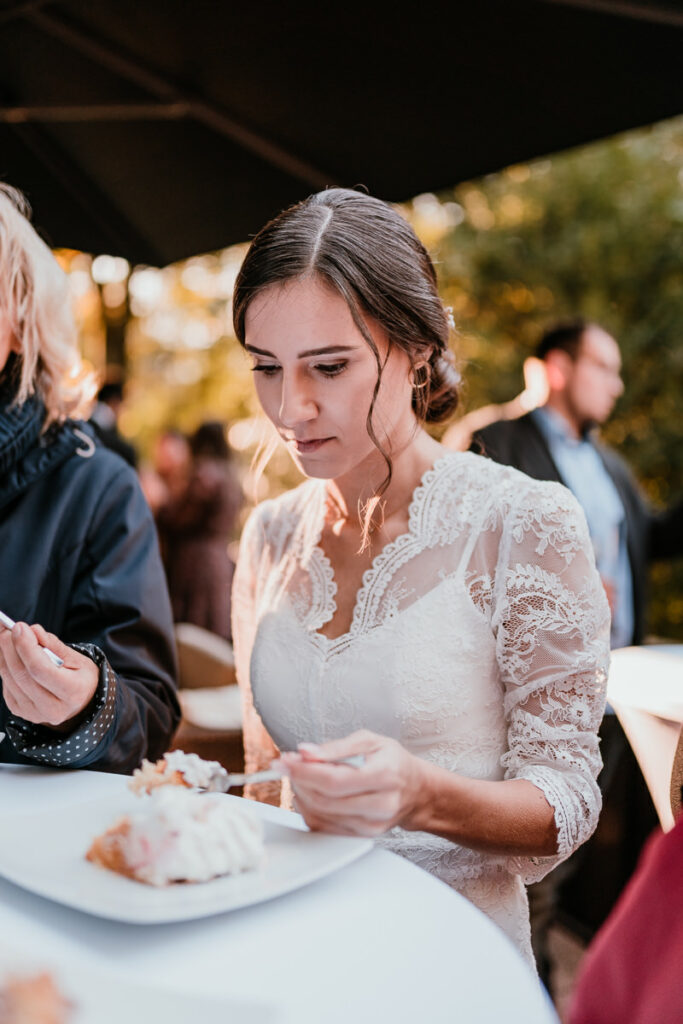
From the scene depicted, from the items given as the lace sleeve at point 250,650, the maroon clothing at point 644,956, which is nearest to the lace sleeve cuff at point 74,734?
the lace sleeve at point 250,650

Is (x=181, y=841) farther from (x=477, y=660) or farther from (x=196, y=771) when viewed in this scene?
(x=477, y=660)

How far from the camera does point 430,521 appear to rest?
1676mm

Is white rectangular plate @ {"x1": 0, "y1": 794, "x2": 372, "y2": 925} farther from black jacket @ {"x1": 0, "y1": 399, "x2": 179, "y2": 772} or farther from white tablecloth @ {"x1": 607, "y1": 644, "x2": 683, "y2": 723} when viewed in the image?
white tablecloth @ {"x1": 607, "y1": 644, "x2": 683, "y2": 723}

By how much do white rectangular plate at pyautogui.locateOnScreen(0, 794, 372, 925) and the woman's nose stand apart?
573 millimetres

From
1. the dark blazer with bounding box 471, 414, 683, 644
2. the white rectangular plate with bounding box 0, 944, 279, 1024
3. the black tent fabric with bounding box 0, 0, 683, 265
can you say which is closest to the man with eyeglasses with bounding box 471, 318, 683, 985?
the dark blazer with bounding box 471, 414, 683, 644

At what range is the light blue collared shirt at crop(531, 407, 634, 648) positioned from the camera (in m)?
3.92

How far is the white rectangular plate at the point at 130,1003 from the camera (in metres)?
0.82

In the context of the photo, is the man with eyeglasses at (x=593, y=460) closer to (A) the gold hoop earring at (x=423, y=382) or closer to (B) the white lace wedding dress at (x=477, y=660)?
(A) the gold hoop earring at (x=423, y=382)

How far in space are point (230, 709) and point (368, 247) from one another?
6.90 feet

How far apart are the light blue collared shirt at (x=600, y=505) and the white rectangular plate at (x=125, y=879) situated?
2.91 metres

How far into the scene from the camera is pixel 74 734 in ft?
4.80

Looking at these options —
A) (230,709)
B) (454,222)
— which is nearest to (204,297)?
(454,222)

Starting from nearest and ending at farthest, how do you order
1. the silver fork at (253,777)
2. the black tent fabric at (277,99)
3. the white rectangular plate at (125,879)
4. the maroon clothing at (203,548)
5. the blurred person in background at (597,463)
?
the white rectangular plate at (125,879) < the silver fork at (253,777) < the black tent fabric at (277,99) < the blurred person in background at (597,463) < the maroon clothing at (203,548)

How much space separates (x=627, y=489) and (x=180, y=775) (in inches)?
130
